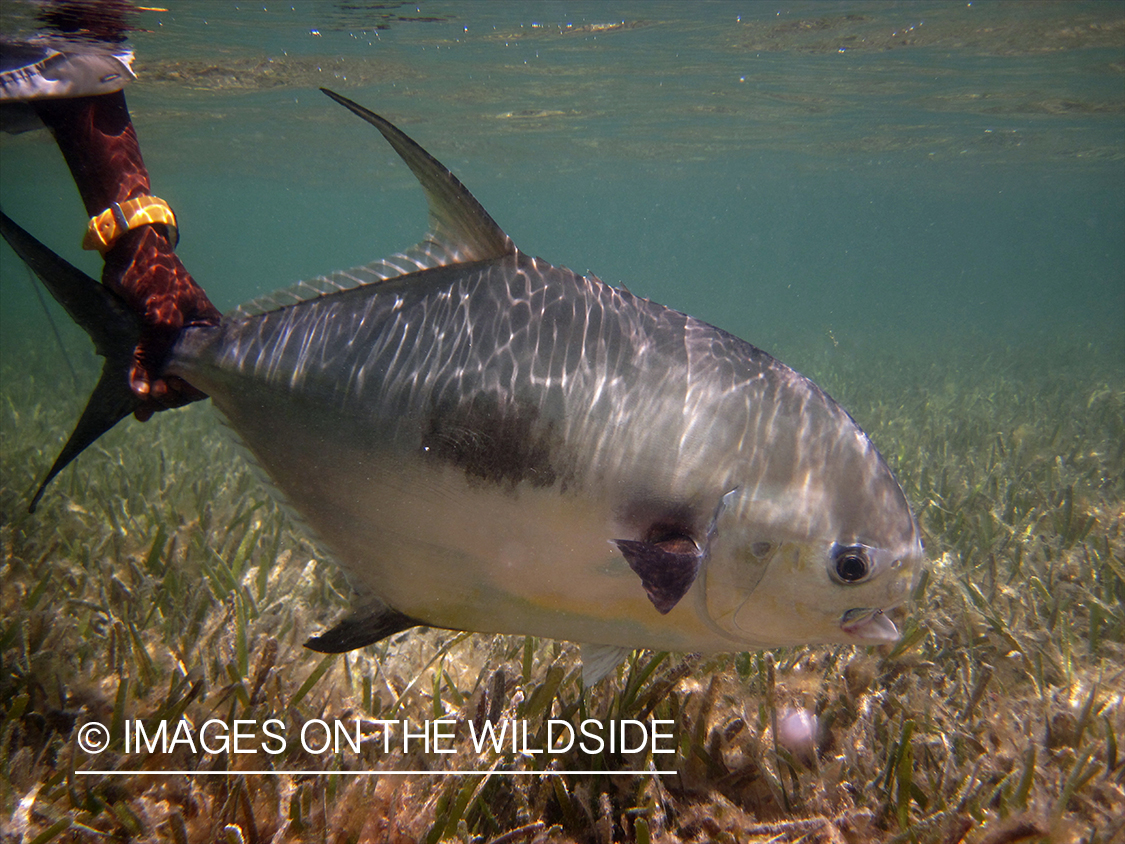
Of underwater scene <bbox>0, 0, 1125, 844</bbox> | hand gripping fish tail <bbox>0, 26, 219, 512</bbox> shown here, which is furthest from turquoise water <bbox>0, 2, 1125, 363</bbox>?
hand gripping fish tail <bbox>0, 26, 219, 512</bbox>

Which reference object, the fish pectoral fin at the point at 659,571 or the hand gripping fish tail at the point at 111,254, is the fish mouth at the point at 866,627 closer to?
the fish pectoral fin at the point at 659,571

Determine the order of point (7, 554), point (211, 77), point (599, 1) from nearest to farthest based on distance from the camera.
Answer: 1. point (7, 554)
2. point (599, 1)
3. point (211, 77)

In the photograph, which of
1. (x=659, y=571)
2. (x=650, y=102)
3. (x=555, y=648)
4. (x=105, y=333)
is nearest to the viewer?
(x=659, y=571)

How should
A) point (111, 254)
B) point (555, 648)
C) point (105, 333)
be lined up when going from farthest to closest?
point (555, 648), point (111, 254), point (105, 333)

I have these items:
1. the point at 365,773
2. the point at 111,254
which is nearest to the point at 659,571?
the point at 365,773

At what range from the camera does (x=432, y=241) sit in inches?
77.7

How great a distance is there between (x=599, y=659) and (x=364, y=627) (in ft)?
2.18

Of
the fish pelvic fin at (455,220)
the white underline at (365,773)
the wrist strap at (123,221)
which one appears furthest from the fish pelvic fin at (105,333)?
the fish pelvic fin at (455,220)

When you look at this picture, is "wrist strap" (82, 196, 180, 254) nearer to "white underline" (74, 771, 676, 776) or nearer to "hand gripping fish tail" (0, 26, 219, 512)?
"hand gripping fish tail" (0, 26, 219, 512)

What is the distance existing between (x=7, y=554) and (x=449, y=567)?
3.69 metres

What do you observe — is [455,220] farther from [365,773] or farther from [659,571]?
[365,773]

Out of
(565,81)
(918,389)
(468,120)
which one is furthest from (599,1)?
(468,120)

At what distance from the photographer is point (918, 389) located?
12367 millimetres

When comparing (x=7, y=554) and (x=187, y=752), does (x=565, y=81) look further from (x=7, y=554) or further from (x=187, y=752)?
(x=187, y=752)
